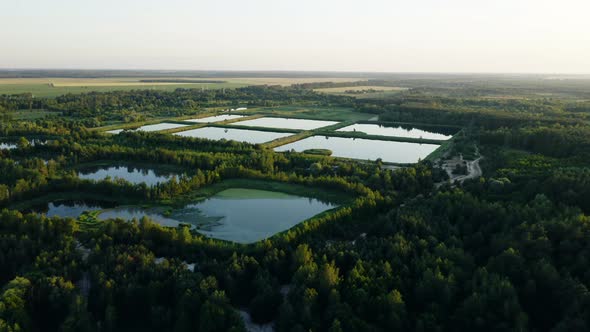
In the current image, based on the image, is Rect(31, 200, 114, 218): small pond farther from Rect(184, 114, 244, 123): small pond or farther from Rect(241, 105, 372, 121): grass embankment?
Rect(241, 105, 372, 121): grass embankment

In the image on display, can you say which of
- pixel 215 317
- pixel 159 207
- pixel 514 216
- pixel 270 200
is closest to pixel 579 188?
pixel 514 216

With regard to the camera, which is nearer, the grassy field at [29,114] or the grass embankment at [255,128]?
the grass embankment at [255,128]

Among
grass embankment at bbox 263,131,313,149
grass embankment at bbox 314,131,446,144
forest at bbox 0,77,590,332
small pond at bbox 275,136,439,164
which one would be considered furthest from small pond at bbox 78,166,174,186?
grass embankment at bbox 314,131,446,144

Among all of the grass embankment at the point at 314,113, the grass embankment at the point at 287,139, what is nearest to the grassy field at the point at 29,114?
the grass embankment at the point at 314,113

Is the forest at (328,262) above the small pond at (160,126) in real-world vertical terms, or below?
below

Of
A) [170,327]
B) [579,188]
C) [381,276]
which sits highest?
[579,188]

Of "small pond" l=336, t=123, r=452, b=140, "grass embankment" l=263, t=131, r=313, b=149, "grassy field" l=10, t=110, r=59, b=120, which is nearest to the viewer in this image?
"grass embankment" l=263, t=131, r=313, b=149

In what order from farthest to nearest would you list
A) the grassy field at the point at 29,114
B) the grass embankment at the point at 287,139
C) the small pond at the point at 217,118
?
the small pond at the point at 217,118 → the grassy field at the point at 29,114 → the grass embankment at the point at 287,139

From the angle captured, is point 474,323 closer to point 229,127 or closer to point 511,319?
point 511,319

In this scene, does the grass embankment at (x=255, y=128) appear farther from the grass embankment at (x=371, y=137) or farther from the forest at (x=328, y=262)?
the forest at (x=328, y=262)

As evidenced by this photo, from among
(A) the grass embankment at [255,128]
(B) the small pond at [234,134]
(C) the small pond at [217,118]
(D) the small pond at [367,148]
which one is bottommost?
(D) the small pond at [367,148]

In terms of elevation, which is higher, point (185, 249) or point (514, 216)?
point (514, 216)
